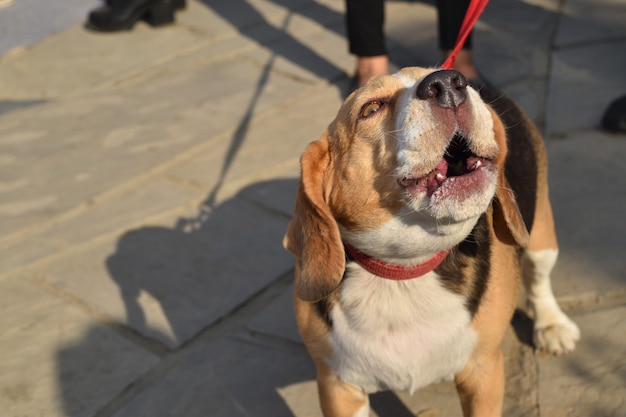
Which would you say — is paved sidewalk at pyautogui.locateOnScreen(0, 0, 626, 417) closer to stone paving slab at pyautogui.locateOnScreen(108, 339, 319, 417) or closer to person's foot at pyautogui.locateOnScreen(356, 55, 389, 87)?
stone paving slab at pyautogui.locateOnScreen(108, 339, 319, 417)

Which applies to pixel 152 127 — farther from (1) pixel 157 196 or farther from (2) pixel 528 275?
(2) pixel 528 275

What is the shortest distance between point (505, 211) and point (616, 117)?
2.39 meters

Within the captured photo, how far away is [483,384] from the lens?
107 inches

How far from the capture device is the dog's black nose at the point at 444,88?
90.1 inches

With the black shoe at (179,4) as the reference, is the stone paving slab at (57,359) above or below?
above

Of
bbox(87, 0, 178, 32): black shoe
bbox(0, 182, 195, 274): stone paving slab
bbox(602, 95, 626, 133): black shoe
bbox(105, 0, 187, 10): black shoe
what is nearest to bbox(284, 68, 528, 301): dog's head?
bbox(0, 182, 195, 274): stone paving slab

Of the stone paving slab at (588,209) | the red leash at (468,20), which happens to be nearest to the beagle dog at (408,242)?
the red leash at (468,20)

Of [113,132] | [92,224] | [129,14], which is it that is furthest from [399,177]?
[129,14]

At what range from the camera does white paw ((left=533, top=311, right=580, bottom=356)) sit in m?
3.28

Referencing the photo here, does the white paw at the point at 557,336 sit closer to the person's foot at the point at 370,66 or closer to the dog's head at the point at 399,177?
the dog's head at the point at 399,177

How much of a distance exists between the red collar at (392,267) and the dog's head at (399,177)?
0.11 feet

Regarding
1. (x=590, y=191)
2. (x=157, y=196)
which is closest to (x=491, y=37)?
(x=590, y=191)

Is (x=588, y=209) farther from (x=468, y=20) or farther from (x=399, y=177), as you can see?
(x=399, y=177)

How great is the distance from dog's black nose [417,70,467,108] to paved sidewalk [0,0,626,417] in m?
1.30
